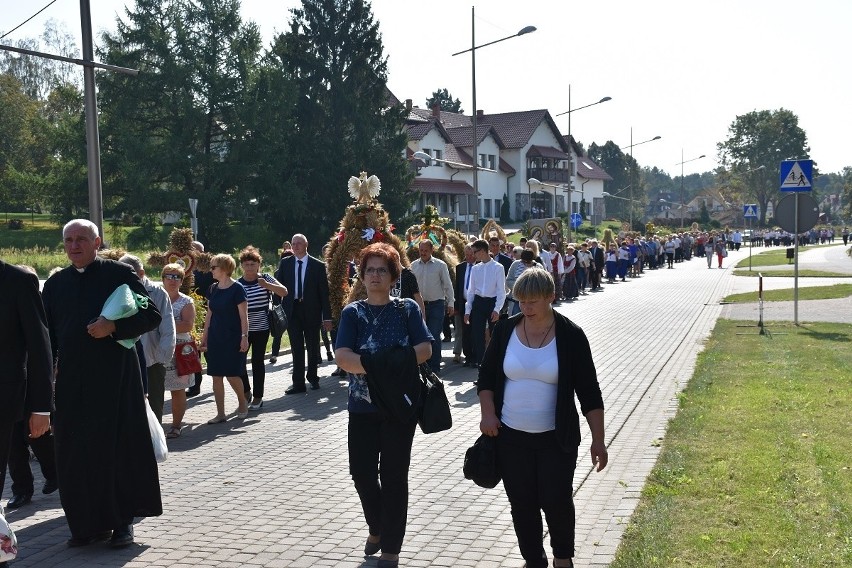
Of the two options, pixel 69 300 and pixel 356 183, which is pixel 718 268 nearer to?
Answer: pixel 356 183

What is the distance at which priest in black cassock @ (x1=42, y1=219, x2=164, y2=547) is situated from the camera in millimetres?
6098

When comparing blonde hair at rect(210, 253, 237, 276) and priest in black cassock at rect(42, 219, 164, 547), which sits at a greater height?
blonde hair at rect(210, 253, 237, 276)

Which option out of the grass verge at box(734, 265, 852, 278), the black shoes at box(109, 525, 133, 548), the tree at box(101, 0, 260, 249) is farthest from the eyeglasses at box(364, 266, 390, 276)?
the tree at box(101, 0, 260, 249)

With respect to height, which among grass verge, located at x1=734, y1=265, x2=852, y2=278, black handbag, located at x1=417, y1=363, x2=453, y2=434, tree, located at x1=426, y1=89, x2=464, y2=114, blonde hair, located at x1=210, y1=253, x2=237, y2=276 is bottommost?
grass verge, located at x1=734, y1=265, x2=852, y2=278

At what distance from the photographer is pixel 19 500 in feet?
24.9

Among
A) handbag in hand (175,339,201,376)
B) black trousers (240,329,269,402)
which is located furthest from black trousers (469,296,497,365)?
handbag in hand (175,339,201,376)

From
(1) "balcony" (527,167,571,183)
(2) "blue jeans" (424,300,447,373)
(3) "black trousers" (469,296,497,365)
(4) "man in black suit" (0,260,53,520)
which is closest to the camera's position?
(4) "man in black suit" (0,260,53,520)

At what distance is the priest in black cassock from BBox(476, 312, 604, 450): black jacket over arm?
218cm

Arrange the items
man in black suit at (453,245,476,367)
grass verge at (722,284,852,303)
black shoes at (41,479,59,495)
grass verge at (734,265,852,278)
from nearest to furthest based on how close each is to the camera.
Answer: black shoes at (41,479,59,495) < man in black suit at (453,245,476,367) < grass verge at (722,284,852,303) < grass verge at (734,265,852,278)

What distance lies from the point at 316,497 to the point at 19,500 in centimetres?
217

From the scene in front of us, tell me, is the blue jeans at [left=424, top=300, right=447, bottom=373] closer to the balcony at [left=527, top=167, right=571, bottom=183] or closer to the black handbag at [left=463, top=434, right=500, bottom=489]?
the black handbag at [left=463, top=434, right=500, bottom=489]

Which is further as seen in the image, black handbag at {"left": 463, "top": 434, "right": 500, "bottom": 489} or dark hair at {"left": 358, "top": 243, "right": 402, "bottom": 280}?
dark hair at {"left": 358, "top": 243, "right": 402, "bottom": 280}

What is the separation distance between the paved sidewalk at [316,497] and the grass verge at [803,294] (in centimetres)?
1606

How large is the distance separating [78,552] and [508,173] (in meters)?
88.0
